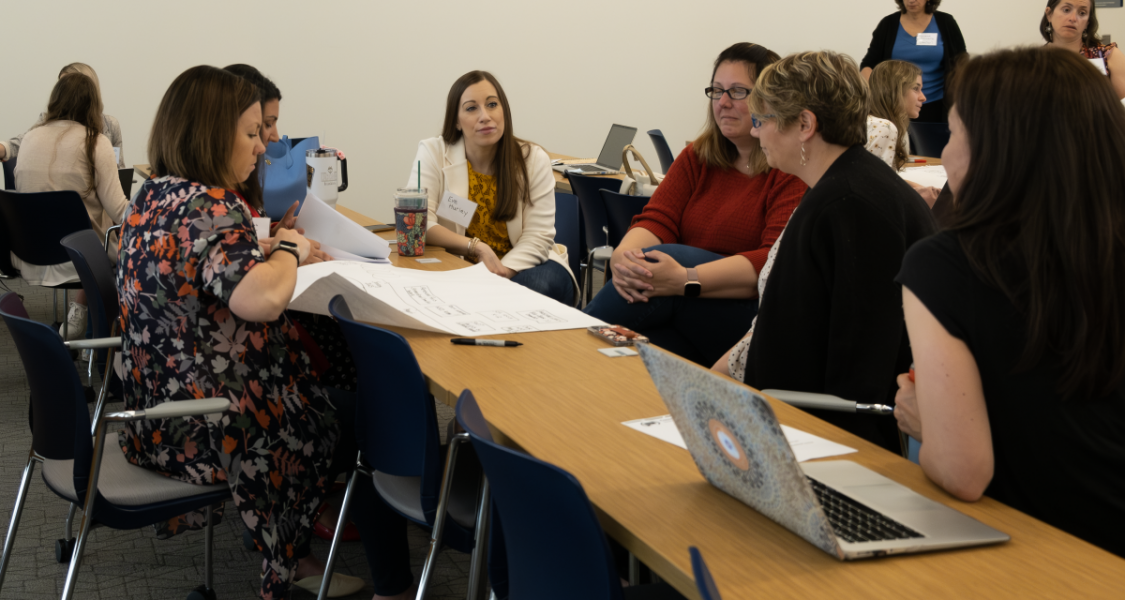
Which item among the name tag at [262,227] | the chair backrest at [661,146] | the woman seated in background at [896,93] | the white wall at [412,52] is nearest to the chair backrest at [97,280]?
the name tag at [262,227]

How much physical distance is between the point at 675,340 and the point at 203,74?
137cm

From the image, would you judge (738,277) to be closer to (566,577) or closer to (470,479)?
(470,479)

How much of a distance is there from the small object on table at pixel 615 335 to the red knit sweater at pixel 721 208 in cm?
66

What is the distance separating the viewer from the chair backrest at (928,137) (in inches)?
218

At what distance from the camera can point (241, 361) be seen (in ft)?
5.98

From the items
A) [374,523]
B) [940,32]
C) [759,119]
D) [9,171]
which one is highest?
[940,32]

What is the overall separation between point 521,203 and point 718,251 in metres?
0.78

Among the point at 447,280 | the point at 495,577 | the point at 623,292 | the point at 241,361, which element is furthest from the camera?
the point at 623,292

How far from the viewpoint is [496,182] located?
3.10 meters

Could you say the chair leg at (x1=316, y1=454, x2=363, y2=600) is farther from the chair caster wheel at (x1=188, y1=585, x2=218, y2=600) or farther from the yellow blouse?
the yellow blouse

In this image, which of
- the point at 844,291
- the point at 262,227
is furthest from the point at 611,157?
the point at 844,291

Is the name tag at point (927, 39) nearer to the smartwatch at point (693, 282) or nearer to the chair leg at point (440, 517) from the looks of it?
the smartwatch at point (693, 282)

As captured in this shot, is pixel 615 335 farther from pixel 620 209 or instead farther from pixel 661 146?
pixel 661 146

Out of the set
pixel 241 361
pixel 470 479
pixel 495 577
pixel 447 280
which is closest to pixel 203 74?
pixel 241 361
